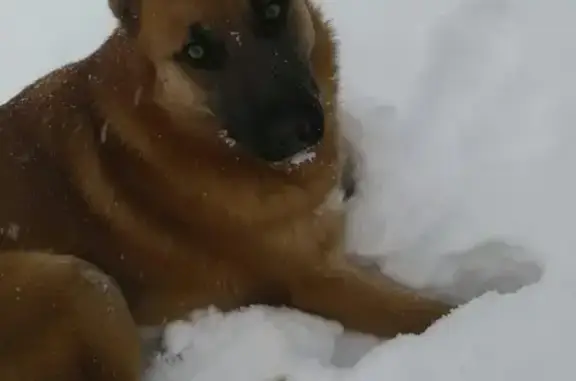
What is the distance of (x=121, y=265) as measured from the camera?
2.09 meters

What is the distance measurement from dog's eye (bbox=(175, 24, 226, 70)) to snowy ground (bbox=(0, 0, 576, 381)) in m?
0.56

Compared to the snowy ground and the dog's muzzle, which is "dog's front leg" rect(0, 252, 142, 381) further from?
the dog's muzzle

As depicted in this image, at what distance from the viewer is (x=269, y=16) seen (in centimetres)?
195

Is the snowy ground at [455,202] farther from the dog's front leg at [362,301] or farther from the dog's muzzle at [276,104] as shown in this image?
the dog's muzzle at [276,104]

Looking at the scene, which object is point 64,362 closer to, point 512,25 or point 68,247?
point 68,247

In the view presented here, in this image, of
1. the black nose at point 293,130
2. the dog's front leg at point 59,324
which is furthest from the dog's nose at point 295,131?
the dog's front leg at point 59,324

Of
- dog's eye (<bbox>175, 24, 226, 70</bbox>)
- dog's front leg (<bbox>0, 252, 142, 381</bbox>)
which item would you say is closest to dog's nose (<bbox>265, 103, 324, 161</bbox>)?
dog's eye (<bbox>175, 24, 226, 70</bbox>)

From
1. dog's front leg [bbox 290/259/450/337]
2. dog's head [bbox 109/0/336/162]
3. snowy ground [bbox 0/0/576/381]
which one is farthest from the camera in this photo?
dog's front leg [bbox 290/259/450/337]

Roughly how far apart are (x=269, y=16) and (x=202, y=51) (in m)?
0.17

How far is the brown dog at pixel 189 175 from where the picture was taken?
1.94 metres

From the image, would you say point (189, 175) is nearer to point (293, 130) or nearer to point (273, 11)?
point (293, 130)

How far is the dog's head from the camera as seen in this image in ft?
6.29

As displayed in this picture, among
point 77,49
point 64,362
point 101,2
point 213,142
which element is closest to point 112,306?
point 64,362

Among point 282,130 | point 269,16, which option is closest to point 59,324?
point 282,130
